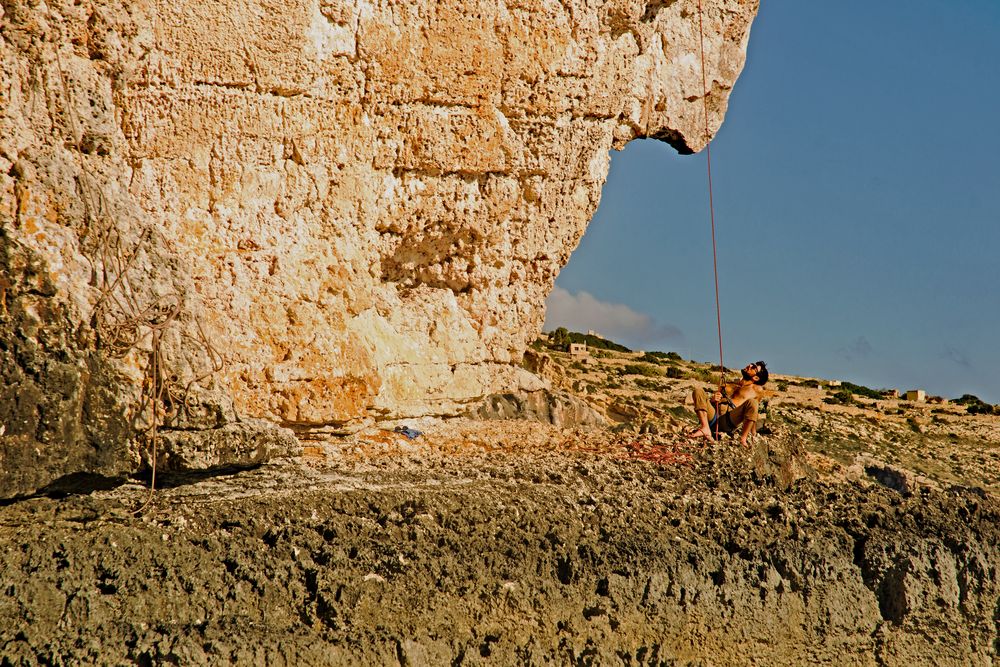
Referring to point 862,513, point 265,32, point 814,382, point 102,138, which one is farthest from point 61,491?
point 814,382

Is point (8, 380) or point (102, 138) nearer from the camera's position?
point (8, 380)

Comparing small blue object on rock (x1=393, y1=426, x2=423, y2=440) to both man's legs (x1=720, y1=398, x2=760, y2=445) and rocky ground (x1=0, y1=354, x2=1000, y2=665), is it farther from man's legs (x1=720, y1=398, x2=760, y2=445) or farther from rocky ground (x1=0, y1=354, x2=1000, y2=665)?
man's legs (x1=720, y1=398, x2=760, y2=445)

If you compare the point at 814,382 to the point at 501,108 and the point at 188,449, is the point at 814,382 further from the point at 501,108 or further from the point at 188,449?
the point at 188,449

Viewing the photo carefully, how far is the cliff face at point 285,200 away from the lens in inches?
271

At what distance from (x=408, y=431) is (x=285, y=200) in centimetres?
213

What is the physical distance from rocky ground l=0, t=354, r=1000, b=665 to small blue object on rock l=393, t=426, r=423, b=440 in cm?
10

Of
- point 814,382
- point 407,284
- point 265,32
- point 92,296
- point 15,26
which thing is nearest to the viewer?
point 92,296

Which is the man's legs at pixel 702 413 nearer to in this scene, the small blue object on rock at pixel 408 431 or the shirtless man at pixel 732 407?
the shirtless man at pixel 732 407

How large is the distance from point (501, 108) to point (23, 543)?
5551 mm

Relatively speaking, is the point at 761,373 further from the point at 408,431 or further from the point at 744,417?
the point at 408,431

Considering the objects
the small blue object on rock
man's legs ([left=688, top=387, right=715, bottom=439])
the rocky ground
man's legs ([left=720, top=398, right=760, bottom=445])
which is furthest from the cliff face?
man's legs ([left=720, top=398, right=760, bottom=445])

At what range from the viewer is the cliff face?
6.89 meters

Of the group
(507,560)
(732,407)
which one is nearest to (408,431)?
(507,560)

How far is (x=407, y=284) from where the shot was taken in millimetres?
10711
